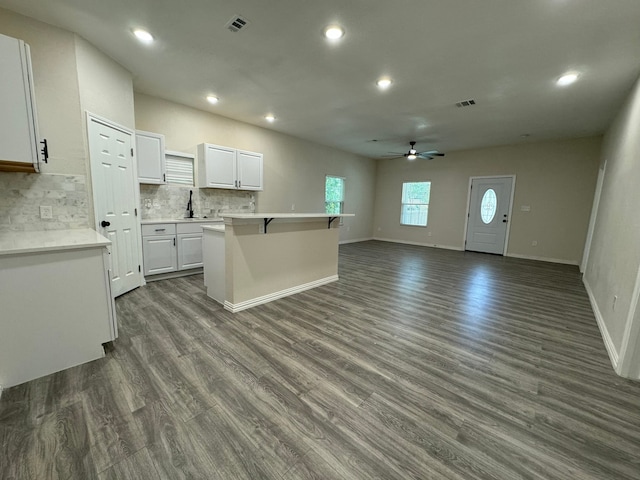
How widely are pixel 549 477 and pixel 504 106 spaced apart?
15.5 ft

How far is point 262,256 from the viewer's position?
3.23 meters

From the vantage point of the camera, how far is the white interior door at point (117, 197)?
2.97 m

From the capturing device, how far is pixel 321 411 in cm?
164

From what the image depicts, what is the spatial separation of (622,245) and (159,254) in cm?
575

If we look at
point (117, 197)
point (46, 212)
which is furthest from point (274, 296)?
point (46, 212)

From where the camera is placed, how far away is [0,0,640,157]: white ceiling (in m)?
2.23

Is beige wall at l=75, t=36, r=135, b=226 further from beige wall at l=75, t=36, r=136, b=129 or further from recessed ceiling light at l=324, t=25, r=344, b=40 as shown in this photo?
recessed ceiling light at l=324, t=25, r=344, b=40

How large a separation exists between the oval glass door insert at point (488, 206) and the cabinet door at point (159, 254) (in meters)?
7.62

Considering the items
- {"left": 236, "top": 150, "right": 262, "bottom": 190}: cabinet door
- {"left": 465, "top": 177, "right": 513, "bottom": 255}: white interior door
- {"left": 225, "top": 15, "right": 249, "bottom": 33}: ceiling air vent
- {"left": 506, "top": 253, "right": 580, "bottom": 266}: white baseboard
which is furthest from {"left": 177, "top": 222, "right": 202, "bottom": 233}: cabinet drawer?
{"left": 506, "top": 253, "right": 580, "bottom": 266}: white baseboard

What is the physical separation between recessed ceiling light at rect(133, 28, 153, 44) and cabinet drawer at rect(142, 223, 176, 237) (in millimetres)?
2306

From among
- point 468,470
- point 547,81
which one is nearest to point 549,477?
point 468,470

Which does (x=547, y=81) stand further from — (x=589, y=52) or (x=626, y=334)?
(x=626, y=334)

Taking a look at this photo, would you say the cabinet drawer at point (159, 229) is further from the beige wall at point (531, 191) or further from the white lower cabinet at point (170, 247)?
the beige wall at point (531, 191)

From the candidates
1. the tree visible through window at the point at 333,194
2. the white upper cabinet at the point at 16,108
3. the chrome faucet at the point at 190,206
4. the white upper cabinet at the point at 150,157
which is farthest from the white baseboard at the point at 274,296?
the tree visible through window at the point at 333,194
